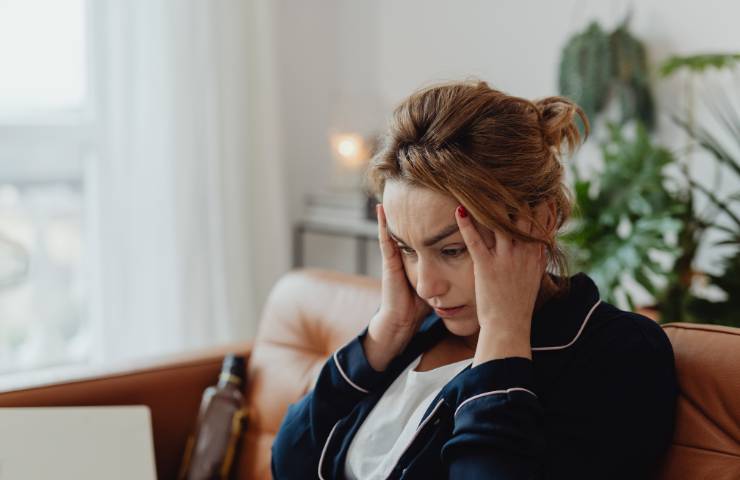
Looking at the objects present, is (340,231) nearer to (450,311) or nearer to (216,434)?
(216,434)

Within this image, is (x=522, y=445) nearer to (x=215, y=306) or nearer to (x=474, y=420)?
(x=474, y=420)

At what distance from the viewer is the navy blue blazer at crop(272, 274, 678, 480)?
39.3 inches

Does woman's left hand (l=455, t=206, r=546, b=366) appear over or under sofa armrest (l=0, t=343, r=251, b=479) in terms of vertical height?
over

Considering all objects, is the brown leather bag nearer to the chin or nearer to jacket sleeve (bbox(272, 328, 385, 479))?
jacket sleeve (bbox(272, 328, 385, 479))

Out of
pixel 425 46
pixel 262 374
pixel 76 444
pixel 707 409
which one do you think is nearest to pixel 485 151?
pixel 707 409

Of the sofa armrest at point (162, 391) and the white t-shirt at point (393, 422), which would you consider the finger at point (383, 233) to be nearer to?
the white t-shirt at point (393, 422)

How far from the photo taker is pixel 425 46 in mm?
3090

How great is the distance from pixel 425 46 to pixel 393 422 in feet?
6.98

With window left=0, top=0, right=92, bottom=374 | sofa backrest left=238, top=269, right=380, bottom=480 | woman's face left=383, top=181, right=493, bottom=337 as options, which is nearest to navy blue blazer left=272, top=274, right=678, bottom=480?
woman's face left=383, top=181, right=493, bottom=337

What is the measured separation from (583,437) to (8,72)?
2225 millimetres

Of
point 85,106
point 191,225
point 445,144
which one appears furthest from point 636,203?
point 85,106

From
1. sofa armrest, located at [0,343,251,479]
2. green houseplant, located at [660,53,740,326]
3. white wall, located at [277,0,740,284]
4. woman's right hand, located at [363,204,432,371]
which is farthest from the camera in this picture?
white wall, located at [277,0,740,284]

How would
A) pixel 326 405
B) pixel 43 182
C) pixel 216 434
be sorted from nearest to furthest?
1. pixel 326 405
2. pixel 216 434
3. pixel 43 182

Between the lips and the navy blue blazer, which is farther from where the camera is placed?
the lips
